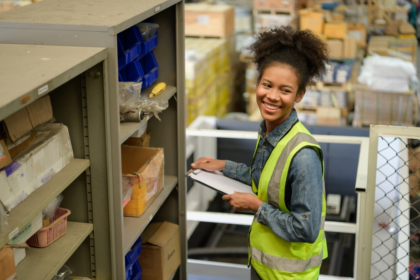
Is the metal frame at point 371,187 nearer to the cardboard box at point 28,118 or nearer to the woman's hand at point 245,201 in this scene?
the woman's hand at point 245,201

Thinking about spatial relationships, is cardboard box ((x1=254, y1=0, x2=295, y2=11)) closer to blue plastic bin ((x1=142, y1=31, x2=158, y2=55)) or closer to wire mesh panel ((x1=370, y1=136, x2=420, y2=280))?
wire mesh panel ((x1=370, y1=136, x2=420, y2=280))

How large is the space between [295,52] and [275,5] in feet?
21.3

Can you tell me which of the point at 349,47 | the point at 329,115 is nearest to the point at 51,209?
the point at 329,115

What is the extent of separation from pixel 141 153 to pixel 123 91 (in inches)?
22.2

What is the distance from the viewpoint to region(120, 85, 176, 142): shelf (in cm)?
222

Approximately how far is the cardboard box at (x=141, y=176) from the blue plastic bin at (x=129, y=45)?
0.56 meters

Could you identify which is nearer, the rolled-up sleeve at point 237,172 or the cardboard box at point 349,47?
the rolled-up sleeve at point 237,172

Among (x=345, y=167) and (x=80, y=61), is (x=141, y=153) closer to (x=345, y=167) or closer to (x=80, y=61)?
(x=80, y=61)

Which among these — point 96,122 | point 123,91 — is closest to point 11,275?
point 96,122

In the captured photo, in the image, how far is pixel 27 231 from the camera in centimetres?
186

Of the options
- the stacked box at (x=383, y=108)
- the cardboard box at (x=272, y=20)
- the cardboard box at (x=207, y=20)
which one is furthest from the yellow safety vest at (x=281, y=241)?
the cardboard box at (x=272, y=20)

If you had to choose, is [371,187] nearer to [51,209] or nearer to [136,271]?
[136,271]

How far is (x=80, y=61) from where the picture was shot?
177cm

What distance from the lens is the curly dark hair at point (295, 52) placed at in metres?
2.10
